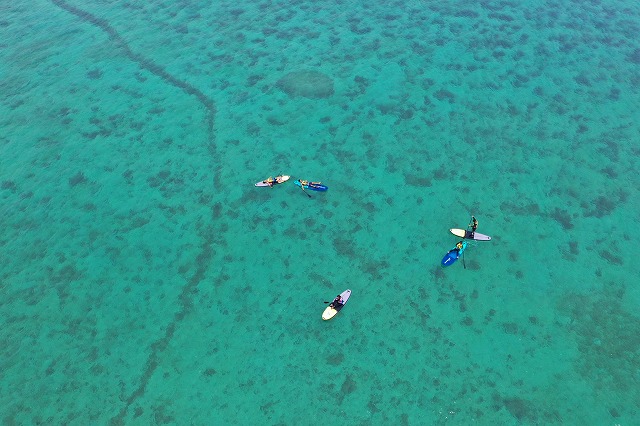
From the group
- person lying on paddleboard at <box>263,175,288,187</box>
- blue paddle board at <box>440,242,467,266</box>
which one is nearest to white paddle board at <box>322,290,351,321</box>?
blue paddle board at <box>440,242,467,266</box>

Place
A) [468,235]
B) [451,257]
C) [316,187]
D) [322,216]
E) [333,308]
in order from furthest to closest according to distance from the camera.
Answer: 1. [316,187]
2. [322,216]
3. [468,235]
4. [451,257]
5. [333,308]

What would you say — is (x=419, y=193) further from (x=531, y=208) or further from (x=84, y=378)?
(x=84, y=378)

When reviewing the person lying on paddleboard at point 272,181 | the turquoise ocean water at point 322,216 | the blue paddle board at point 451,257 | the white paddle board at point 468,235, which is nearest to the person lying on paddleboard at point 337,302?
the turquoise ocean water at point 322,216

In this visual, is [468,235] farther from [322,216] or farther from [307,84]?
[307,84]

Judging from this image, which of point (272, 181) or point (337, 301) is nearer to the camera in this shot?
point (337, 301)

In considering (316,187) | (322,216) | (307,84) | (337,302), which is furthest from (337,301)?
(307,84)

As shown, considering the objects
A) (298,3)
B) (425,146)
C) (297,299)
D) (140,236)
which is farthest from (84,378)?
(298,3)

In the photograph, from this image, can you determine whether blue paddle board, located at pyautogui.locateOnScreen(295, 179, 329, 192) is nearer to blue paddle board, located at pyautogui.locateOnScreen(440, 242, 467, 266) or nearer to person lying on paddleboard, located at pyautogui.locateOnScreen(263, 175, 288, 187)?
person lying on paddleboard, located at pyautogui.locateOnScreen(263, 175, 288, 187)
